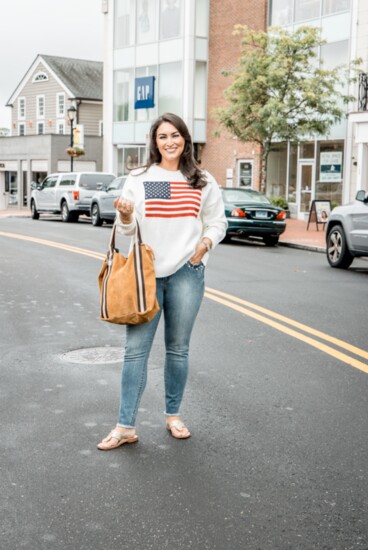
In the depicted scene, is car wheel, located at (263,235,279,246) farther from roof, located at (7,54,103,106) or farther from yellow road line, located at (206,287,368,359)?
roof, located at (7,54,103,106)

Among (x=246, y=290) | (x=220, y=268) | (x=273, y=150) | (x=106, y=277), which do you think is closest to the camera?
(x=106, y=277)

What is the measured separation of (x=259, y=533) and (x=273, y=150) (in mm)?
31220

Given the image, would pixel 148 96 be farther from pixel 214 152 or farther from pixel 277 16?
pixel 277 16

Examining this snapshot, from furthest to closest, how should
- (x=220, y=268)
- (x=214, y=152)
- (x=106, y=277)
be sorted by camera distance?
1. (x=214, y=152)
2. (x=220, y=268)
3. (x=106, y=277)

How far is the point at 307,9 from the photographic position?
1267 inches

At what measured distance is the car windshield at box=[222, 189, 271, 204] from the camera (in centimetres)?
2078

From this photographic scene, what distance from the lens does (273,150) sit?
3394 centimetres

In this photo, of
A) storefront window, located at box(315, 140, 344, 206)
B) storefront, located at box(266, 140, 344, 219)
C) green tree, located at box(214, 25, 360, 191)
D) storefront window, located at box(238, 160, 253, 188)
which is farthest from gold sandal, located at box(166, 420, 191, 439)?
storefront window, located at box(238, 160, 253, 188)

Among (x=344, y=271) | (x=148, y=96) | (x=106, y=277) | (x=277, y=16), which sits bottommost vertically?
(x=344, y=271)

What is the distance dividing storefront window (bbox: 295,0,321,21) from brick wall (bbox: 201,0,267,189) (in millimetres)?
3594

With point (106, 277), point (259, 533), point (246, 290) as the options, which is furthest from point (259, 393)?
point (246, 290)

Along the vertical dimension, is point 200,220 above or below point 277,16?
below

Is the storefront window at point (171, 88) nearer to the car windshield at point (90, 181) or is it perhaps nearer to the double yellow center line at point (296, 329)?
the car windshield at point (90, 181)

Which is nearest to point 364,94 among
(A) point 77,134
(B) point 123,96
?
(B) point 123,96
